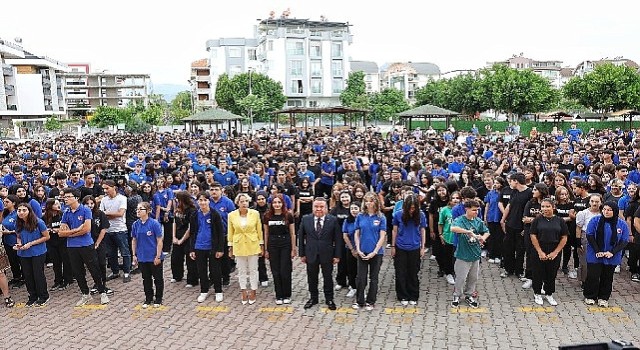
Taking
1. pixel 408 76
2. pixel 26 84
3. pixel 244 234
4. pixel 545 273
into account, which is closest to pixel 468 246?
pixel 545 273

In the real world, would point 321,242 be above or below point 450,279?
above

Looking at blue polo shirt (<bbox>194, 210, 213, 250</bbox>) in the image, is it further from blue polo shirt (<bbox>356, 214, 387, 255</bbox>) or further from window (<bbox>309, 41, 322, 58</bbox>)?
window (<bbox>309, 41, 322, 58</bbox>)

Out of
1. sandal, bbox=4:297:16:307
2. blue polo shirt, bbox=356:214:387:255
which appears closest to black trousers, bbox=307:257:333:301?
blue polo shirt, bbox=356:214:387:255

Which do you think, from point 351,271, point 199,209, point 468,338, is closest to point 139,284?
point 199,209

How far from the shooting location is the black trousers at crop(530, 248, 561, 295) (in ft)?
21.7

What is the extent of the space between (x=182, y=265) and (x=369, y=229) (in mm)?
3237

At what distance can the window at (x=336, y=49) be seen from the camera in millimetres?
60781

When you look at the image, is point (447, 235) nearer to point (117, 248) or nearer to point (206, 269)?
point (206, 269)

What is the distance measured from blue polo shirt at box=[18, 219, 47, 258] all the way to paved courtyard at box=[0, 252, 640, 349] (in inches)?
29.7

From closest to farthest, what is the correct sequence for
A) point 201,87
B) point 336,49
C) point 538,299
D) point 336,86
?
1. point 538,299
2. point 336,49
3. point 336,86
4. point 201,87

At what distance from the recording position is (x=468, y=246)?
255 inches

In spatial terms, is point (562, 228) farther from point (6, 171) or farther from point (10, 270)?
point (6, 171)

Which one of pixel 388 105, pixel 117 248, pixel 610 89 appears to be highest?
pixel 610 89

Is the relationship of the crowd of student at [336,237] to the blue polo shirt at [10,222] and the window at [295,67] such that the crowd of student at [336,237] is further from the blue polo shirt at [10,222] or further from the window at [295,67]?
the window at [295,67]
